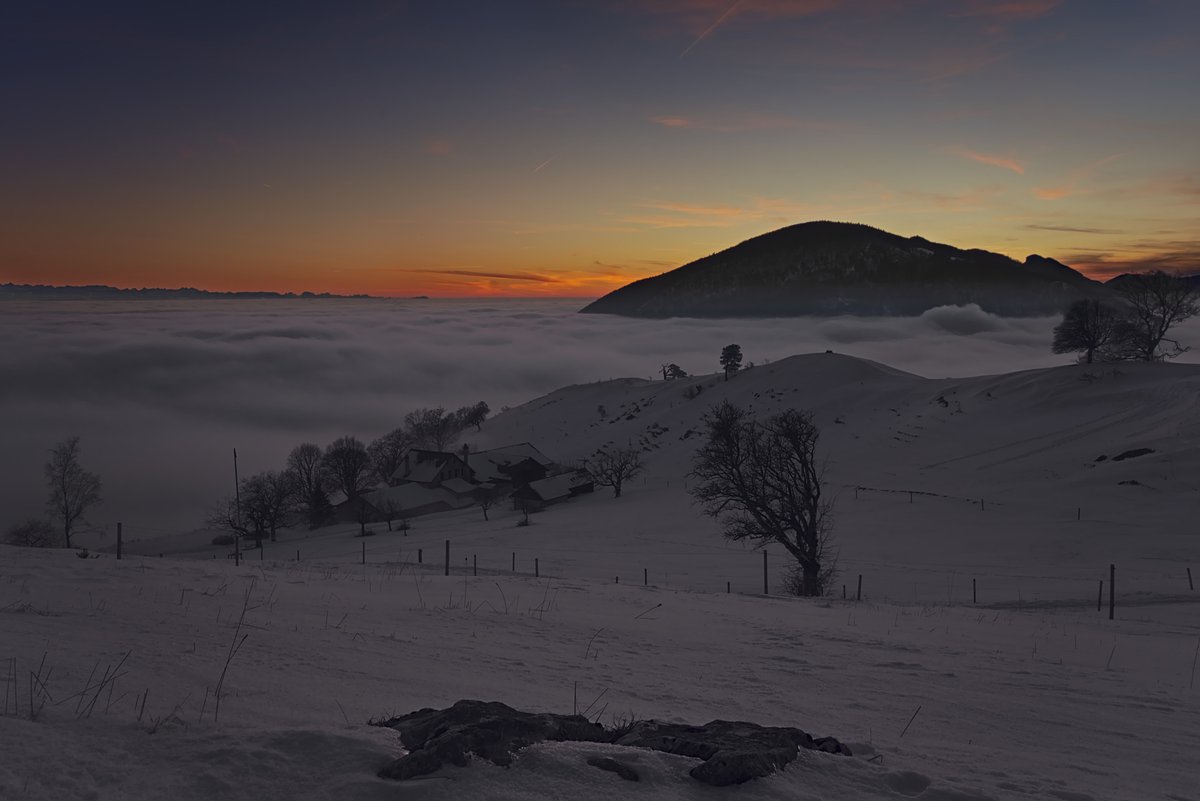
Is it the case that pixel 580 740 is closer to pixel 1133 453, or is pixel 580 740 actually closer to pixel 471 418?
pixel 1133 453

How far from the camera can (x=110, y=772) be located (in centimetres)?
442

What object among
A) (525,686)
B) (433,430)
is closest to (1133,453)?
(525,686)

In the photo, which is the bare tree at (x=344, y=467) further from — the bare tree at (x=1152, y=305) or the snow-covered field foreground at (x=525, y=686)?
the bare tree at (x=1152, y=305)

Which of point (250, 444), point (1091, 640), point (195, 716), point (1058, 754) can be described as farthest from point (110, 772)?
point (250, 444)

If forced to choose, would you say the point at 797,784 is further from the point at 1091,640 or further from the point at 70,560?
the point at 70,560

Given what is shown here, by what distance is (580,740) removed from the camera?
5195 millimetres

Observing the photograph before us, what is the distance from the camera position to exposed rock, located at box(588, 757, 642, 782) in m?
4.63

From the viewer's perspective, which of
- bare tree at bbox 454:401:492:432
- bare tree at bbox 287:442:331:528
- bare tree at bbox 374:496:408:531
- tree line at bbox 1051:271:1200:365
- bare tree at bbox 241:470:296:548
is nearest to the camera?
bare tree at bbox 374:496:408:531

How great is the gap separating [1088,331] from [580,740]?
89671 mm

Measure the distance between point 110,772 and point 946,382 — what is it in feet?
317

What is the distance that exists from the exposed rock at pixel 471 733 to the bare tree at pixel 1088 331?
8759 centimetres

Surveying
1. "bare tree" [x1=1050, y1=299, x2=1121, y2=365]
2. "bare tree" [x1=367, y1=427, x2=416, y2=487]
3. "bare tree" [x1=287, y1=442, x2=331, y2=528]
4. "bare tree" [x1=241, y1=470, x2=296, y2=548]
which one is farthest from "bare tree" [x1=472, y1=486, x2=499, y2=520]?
"bare tree" [x1=1050, y1=299, x2=1121, y2=365]

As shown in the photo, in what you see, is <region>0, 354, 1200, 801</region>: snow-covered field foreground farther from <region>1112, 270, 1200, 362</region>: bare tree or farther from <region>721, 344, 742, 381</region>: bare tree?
<region>721, 344, 742, 381</region>: bare tree

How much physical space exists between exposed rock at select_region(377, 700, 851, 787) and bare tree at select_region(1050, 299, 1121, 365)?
3418 inches
